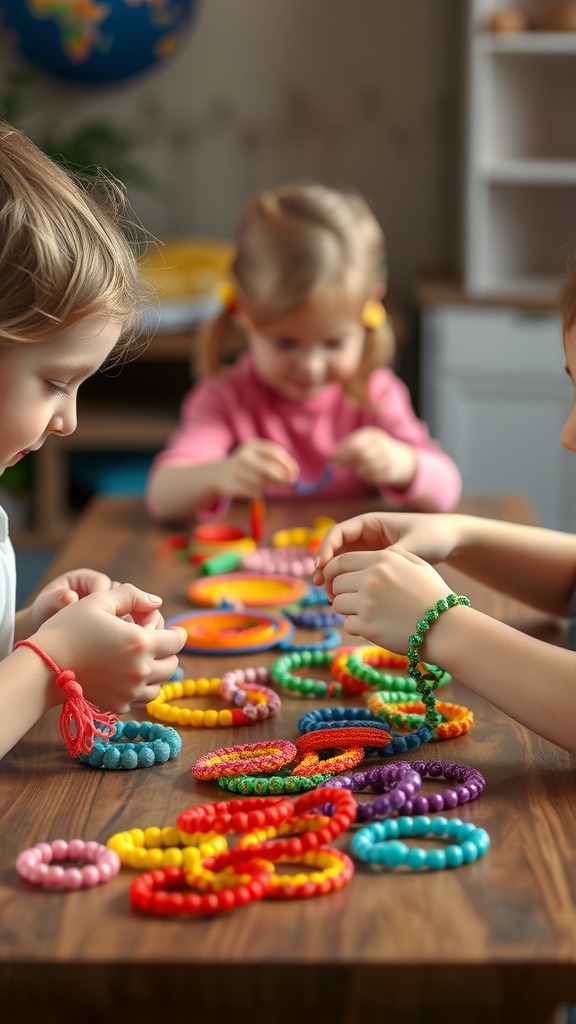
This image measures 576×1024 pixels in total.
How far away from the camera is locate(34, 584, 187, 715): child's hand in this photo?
928 millimetres

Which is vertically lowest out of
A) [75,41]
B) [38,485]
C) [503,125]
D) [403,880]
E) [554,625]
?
[38,485]

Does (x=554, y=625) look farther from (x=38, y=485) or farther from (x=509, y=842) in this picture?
(x=38, y=485)

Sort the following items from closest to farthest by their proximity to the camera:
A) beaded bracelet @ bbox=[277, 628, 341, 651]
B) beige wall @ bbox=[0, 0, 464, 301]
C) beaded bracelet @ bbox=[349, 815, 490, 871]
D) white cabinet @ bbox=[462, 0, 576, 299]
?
beaded bracelet @ bbox=[349, 815, 490, 871], beaded bracelet @ bbox=[277, 628, 341, 651], white cabinet @ bbox=[462, 0, 576, 299], beige wall @ bbox=[0, 0, 464, 301]

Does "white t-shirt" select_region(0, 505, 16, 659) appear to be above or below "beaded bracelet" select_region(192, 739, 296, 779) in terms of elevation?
above

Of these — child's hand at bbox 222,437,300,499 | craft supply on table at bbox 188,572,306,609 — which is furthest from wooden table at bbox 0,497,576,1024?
child's hand at bbox 222,437,300,499

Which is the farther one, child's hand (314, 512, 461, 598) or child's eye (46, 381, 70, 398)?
child's hand (314, 512, 461, 598)

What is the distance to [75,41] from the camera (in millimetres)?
3424

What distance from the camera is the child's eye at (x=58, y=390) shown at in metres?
0.95

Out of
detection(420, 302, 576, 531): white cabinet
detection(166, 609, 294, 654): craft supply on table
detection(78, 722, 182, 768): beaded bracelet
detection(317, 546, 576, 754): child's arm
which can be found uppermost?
detection(317, 546, 576, 754): child's arm

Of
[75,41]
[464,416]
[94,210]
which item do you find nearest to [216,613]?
[94,210]

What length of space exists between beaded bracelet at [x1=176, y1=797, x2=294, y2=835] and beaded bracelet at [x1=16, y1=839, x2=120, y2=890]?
59mm

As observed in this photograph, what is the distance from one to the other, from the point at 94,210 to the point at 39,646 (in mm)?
369

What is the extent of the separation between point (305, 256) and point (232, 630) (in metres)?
0.69

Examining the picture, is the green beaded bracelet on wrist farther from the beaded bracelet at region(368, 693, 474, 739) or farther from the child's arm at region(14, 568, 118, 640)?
the child's arm at region(14, 568, 118, 640)
